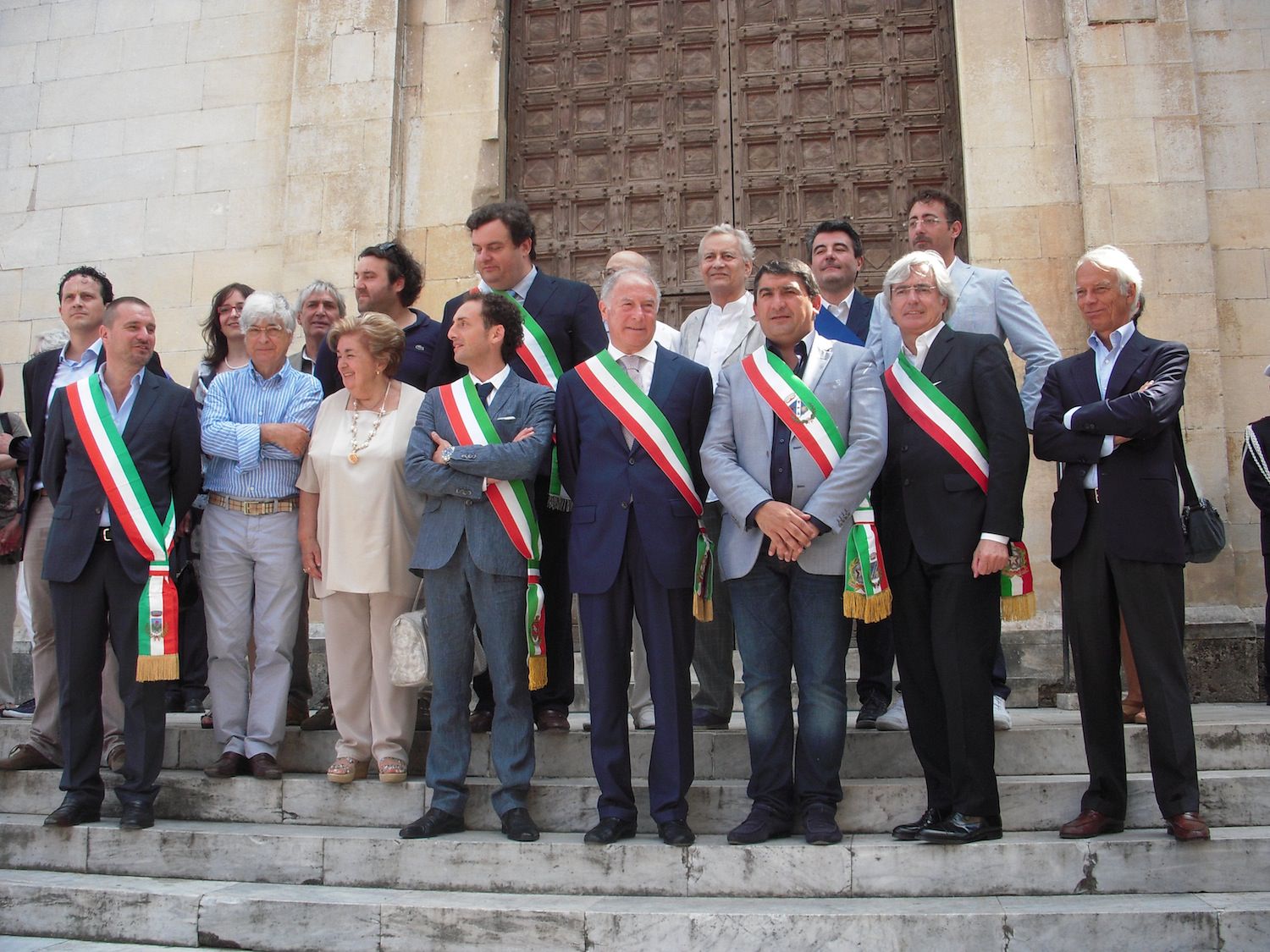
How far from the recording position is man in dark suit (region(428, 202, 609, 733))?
4.92 metres

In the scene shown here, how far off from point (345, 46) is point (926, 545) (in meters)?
6.48

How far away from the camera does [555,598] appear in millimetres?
4906

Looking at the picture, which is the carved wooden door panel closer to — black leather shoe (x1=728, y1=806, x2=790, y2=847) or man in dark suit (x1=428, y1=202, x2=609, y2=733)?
man in dark suit (x1=428, y1=202, x2=609, y2=733)

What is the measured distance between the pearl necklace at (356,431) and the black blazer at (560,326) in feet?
1.08

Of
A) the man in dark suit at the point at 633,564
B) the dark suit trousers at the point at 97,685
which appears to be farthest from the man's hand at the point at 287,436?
the man in dark suit at the point at 633,564

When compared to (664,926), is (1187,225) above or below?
above

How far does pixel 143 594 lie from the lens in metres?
4.60

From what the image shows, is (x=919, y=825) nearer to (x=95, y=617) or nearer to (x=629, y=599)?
(x=629, y=599)

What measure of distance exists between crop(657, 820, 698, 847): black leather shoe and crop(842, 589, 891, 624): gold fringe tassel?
3.15 ft

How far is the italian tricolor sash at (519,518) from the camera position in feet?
14.5

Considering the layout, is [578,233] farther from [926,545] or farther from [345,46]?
[926,545]

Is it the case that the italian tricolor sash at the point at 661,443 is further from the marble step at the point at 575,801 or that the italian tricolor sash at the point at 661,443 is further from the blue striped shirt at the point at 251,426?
the blue striped shirt at the point at 251,426

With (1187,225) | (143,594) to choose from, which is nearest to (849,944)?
(143,594)

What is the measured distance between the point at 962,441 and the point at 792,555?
76 centimetres
